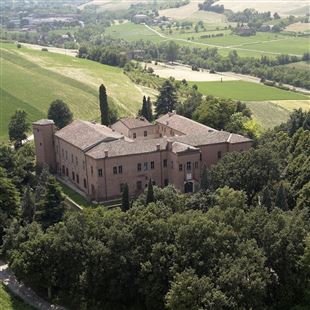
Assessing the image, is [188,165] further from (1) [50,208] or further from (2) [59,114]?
(2) [59,114]

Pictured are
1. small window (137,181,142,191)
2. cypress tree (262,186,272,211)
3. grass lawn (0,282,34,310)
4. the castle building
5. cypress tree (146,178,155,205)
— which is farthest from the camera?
small window (137,181,142,191)

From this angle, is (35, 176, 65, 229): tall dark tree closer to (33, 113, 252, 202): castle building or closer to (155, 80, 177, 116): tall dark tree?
(33, 113, 252, 202): castle building

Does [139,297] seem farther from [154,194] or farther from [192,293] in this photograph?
[154,194]

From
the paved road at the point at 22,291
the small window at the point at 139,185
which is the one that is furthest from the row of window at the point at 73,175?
the paved road at the point at 22,291

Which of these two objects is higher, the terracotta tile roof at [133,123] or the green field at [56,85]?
the terracotta tile roof at [133,123]

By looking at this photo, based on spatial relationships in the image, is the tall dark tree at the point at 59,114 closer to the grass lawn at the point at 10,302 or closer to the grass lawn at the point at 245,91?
the grass lawn at the point at 245,91

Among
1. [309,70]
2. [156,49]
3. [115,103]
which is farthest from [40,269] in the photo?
[156,49]

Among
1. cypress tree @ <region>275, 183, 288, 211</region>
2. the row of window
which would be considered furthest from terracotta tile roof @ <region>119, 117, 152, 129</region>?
cypress tree @ <region>275, 183, 288, 211</region>
